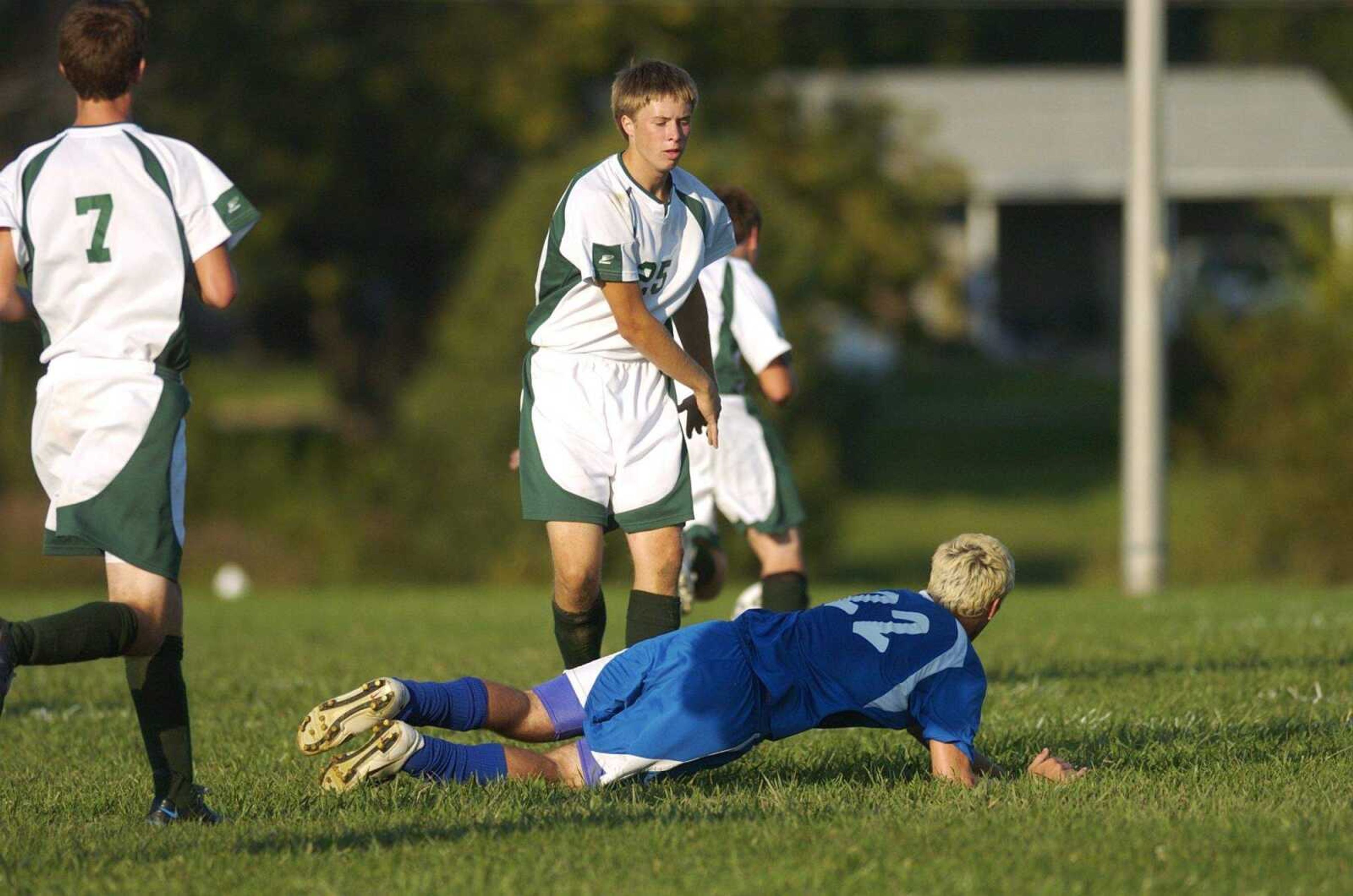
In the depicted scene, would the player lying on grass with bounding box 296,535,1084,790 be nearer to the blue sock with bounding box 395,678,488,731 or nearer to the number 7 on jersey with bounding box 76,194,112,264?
the blue sock with bounding box 395,678,488,731

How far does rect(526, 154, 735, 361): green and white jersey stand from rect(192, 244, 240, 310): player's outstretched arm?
118 cm

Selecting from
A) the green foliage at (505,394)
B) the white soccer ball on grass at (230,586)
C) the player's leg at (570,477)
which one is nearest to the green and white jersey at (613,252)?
the player's leg at (570,477)

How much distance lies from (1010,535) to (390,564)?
10.9 meters

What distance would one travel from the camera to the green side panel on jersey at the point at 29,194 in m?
4.88

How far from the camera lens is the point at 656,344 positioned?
5660 mm

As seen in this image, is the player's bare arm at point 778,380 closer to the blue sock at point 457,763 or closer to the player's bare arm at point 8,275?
the blue sock at point 457,763

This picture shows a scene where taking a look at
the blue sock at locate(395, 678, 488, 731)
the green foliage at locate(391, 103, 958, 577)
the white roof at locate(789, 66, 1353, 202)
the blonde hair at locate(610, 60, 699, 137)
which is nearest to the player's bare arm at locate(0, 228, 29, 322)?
the blue sock at locate(395, 678, 488, 731)

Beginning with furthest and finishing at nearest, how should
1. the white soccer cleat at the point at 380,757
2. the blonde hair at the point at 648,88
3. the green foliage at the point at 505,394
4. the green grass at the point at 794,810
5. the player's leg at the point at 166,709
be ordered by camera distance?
the green foliage at the point at 505,394 → the blonde hair at the point at 648,88 → the white soccer cleat at the point at 380,757 → the player's leg at the point at 166,709 → the green grass at the point at 794,810

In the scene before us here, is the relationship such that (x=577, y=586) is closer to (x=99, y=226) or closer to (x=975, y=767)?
(x=975, y=767)

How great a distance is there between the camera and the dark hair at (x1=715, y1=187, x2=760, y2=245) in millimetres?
8078

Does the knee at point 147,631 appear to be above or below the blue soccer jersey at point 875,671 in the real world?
above

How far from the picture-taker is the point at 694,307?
20.6ft

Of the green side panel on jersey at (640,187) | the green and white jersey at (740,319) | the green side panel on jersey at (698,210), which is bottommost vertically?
the green and white jersey at (740,319)

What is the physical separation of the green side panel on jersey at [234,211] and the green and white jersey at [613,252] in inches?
44.0
